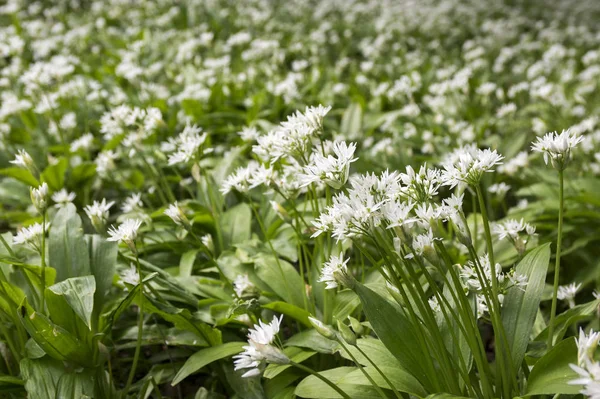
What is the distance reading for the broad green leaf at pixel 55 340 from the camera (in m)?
2.07

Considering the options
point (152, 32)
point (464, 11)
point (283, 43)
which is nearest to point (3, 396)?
point (283, 43)

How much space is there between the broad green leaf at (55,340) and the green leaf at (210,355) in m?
0.34

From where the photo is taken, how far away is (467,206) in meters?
3.87

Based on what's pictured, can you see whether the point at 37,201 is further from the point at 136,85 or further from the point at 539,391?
the point at 136,85

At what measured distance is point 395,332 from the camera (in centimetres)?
187

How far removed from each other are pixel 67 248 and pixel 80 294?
51cm

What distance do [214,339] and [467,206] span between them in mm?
2077

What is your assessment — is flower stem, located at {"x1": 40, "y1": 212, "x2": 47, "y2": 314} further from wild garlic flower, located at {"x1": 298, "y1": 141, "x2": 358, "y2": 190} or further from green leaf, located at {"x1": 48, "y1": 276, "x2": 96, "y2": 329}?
wild garlic flower, located at {"x1": 298, "y1": 141, "x2": 358, "y2": 190}

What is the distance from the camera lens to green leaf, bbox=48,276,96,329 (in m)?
2.08

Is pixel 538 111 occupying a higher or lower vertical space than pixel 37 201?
lower

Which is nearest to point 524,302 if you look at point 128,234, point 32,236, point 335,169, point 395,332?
point 395,332

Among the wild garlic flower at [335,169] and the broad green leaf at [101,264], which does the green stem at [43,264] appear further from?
the wild garlic flower at [335,169]

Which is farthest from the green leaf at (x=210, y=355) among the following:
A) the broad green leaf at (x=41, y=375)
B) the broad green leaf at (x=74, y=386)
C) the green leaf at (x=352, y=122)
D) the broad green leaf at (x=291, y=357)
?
the green leaf at (x=352, y=122)

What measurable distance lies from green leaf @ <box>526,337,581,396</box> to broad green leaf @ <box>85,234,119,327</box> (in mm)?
1611
